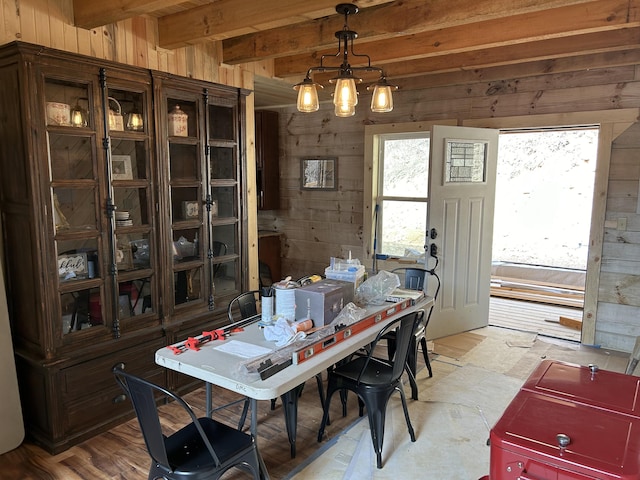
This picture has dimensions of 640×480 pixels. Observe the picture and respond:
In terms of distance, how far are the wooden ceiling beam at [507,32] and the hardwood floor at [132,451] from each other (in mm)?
2586

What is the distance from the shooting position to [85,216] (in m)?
2.67

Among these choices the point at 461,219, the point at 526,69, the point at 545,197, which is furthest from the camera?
the point at 545,197

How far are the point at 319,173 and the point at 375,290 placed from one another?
A: 2.81 meters

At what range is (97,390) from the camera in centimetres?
276

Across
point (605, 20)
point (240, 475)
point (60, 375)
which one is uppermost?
point (605, 20)

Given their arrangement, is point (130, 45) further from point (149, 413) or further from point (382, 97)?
point (149, 413)

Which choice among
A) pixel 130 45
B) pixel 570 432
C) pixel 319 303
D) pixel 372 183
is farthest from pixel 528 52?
pixel 570 432

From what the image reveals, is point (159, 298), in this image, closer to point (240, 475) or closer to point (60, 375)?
point (60, 375)

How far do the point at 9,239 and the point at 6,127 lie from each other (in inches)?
24.4

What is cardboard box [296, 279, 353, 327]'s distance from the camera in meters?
2.41

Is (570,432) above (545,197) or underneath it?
underneath

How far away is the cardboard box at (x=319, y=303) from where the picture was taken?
7.89 feet

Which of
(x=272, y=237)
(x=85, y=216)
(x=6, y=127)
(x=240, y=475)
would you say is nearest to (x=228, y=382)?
(x=240, y=475)

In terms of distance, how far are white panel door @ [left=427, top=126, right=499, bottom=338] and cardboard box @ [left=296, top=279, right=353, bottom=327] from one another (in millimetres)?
1962
